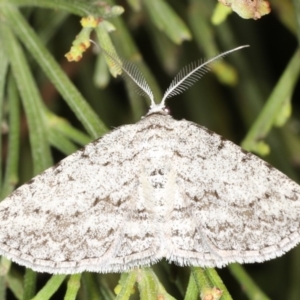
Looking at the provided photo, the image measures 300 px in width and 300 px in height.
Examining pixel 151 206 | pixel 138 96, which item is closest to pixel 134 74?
pixel 138 96

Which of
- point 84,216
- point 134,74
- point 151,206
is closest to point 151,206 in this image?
point 151,206

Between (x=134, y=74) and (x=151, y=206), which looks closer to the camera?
(x=151, y=206)

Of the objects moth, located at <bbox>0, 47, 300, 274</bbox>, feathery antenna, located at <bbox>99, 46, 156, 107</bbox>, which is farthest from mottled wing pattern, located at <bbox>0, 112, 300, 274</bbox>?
feathery antenna, located at <bbox>99, 46, 156, 107</bbox>

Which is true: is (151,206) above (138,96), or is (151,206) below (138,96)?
below

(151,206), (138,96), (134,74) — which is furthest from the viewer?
(138,96)

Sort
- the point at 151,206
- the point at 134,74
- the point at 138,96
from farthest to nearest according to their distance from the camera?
the point at 138,96 < the point at 134,74 < the point at 151,206

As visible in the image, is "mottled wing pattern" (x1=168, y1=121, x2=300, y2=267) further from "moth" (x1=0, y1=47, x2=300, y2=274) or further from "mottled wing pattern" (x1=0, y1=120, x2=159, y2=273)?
"mottled wing pattern" (x1=0, y1=120, x2=159, y2=273)

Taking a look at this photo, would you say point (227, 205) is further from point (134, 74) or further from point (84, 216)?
point (134, 74)

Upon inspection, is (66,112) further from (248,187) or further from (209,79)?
(248,187)
